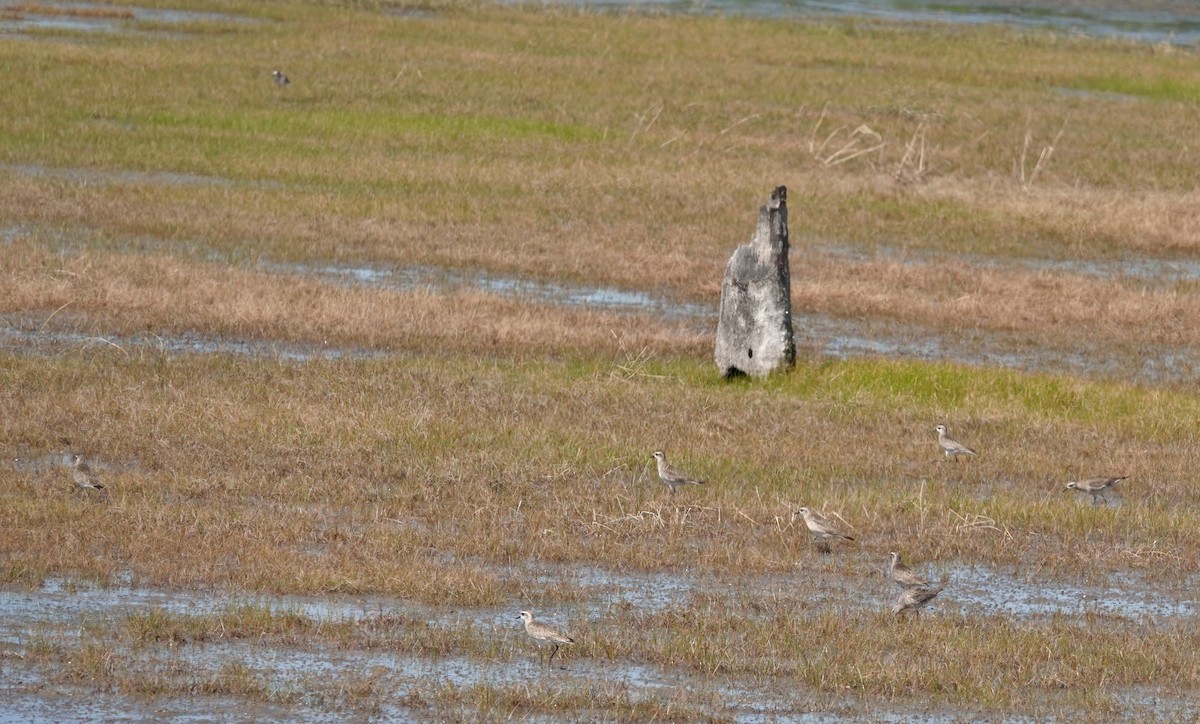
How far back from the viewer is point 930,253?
83.5ft

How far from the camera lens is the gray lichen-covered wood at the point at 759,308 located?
57.1ft

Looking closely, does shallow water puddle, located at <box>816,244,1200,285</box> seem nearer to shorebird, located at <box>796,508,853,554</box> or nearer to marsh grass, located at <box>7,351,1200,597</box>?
marsh grass, located at <box>7,351,1200,597</box>

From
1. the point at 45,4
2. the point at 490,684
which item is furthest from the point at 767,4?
the point at 490,684

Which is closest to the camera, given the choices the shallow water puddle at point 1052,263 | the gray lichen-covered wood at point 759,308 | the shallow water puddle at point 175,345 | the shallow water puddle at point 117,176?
the shallow water puddle at point 175,345

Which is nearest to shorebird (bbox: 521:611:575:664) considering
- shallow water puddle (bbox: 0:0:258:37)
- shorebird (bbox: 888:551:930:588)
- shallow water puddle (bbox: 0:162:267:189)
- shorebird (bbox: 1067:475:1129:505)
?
Result: shorebird (bbox: 888:551:930:588)

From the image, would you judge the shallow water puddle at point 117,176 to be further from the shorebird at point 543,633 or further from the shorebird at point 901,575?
the shorebird at point 543,633

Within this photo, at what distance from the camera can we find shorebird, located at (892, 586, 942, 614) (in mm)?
10375

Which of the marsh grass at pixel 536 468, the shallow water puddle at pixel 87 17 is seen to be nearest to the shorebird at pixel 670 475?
the marsh grass at pixel 536 468

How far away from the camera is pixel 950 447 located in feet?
47.3

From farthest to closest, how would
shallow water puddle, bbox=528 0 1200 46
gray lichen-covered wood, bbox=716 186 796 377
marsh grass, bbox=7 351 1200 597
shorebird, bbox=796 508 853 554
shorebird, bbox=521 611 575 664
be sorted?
shallow water puddle, bbox=528 0 1200 46
gray lichen-covered wood, bbox=716 186 796 377
shorebird, bbox=796 508 853 554
marsh grass, bbox=7 351 1200 597
shorebird, bbox=521 611 575 664

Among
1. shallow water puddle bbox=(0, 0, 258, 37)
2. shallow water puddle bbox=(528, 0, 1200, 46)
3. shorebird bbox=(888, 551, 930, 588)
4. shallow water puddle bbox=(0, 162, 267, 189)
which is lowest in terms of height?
shorebird bbox=(888, 551, 930, 588)

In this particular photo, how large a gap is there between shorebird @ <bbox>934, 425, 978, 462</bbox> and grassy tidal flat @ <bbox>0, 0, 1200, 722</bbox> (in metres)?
0.15

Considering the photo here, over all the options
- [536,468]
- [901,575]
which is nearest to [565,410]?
[536,468]

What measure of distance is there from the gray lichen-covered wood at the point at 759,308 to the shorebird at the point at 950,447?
2946mm
